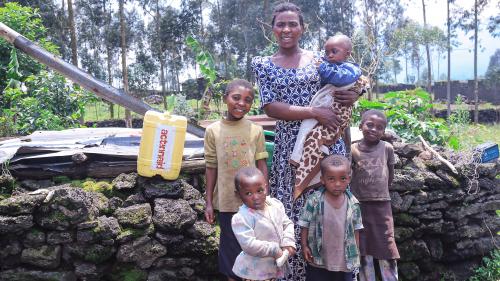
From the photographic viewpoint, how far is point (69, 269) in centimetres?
276

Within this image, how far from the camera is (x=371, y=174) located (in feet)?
9.00

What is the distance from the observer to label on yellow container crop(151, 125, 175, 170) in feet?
9.39

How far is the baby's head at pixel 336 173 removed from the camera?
2.18 meters

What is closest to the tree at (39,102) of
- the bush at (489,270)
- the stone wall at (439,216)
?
the stone wall at (439,216)

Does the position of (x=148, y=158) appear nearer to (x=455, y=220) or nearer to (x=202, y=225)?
(x=202, y=225)

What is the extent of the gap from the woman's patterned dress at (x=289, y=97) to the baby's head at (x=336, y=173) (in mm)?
178

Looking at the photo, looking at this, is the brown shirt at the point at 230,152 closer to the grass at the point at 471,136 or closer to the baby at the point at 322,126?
the baby at the point at 322,126

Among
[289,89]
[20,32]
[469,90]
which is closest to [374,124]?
[289,89]

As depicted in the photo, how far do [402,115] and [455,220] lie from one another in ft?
4.22

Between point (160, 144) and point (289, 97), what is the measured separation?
3.17 feet

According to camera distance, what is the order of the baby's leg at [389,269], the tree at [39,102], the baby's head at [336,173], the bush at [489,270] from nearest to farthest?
the baby's head at [336,173]
the baby's leg at [389,269]
the bush at [489,270]
the tree at [39,102]

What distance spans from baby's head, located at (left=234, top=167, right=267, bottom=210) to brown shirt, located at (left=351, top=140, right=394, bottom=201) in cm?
89

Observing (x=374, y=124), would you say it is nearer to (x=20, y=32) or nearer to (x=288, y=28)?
(x=288, y=28)

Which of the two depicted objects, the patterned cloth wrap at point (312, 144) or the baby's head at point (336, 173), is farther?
the patterned cloth wrap at point (312, 144)
